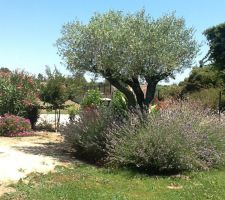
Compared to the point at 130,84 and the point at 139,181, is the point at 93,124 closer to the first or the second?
the point at 130,84

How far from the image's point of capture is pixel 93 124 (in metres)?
14.0

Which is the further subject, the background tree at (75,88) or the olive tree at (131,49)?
the background tree at (75,88)

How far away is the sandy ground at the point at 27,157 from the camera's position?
11.1m

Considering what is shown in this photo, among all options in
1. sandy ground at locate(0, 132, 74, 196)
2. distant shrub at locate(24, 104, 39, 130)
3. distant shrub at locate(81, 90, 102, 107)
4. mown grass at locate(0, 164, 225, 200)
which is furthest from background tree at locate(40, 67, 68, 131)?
mown grass at locate(0, 164, 225, 200)

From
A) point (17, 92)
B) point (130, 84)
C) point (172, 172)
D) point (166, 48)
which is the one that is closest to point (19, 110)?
point (17, 92)

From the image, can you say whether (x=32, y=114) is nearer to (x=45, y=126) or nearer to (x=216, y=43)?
(x=45, y=126)

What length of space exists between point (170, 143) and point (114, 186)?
81.1 inches

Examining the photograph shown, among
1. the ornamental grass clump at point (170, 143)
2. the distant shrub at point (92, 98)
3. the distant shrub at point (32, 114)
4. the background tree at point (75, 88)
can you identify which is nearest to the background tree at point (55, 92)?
the background tree at point (75, 88)

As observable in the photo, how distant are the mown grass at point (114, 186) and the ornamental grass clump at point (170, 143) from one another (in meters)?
0.37

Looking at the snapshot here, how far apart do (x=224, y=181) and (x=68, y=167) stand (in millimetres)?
3932

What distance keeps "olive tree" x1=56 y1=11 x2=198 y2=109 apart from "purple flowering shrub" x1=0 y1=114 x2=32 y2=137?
642cm

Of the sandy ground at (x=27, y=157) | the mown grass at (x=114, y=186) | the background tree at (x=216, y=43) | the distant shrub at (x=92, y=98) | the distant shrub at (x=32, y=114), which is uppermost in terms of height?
the background tree at (x=216, y=43)

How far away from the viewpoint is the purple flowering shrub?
66.5 feet

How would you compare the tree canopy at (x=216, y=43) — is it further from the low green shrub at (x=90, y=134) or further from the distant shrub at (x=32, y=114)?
the low green shrub at (x=90, y=134)
